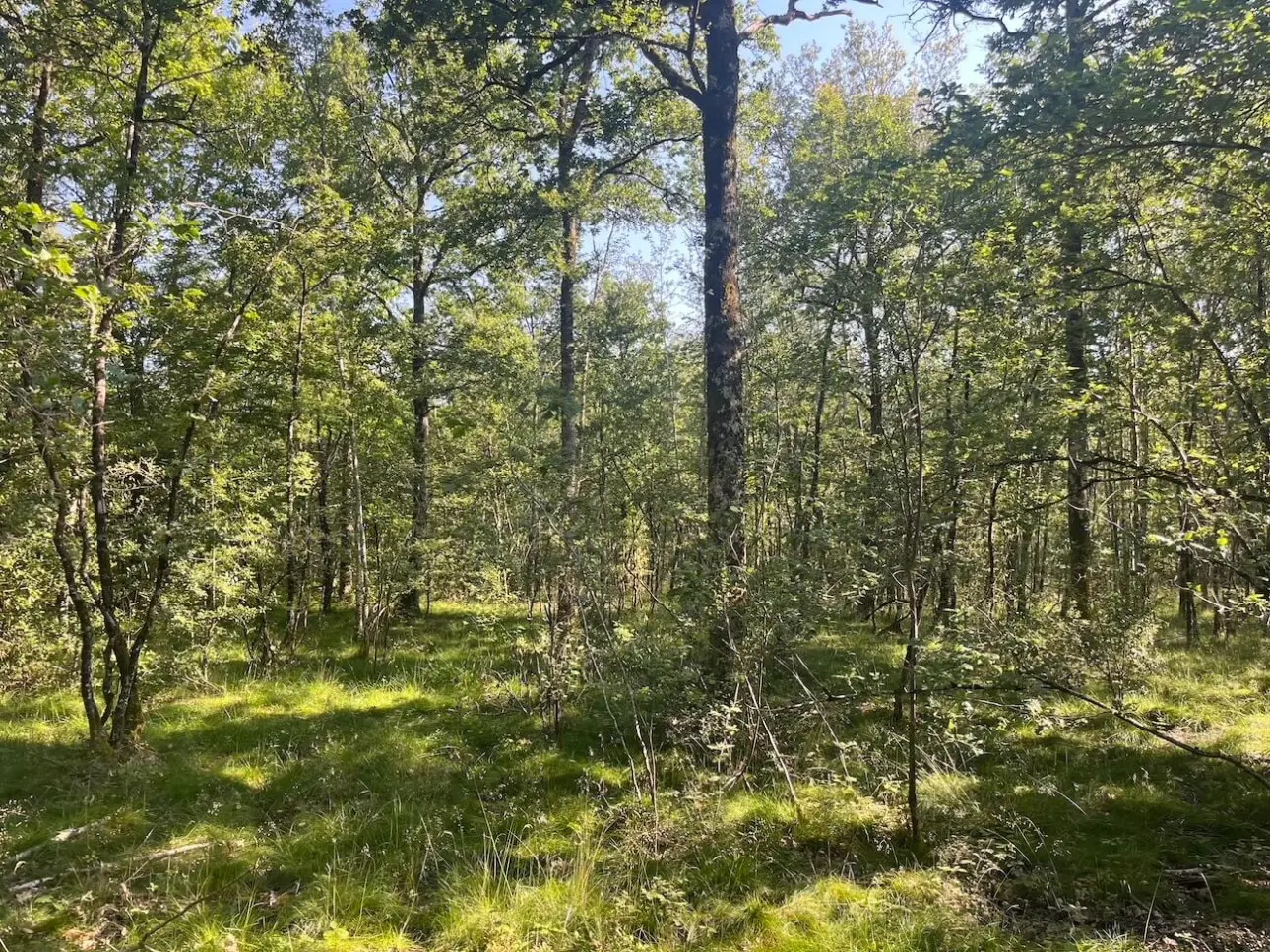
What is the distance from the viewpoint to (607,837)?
14.9ft

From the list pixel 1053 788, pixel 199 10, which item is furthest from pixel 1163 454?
pixel 199 10

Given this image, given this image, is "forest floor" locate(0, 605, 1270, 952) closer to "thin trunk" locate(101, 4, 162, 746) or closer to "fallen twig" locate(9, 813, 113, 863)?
"fallen twig" locate(9, 813, 113, 863)

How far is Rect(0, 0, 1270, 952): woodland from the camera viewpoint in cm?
375

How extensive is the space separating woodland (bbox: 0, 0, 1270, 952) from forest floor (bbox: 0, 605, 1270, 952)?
0.04m

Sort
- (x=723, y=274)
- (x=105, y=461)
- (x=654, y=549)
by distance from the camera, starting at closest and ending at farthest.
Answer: (x=105, y=461)
(x=723, y=274)
(x=654, y=549)

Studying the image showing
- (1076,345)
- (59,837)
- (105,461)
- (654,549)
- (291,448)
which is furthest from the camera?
(654,549)

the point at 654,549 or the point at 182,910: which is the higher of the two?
the point at 654,549

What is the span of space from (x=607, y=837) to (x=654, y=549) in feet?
16.4

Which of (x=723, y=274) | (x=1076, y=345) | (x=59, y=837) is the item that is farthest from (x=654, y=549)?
(x=59, y=837)

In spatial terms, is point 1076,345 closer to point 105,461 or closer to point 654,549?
point 654,549

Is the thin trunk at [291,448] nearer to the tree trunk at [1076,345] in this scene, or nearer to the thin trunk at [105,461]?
the thin trunk at [105,461]

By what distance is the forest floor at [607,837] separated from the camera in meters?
3.49

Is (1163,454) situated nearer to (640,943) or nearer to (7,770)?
(640,943)

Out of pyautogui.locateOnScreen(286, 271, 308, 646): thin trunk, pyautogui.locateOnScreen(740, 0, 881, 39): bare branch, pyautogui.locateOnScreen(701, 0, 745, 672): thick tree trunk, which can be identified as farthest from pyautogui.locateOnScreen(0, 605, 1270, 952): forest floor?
pyautogui.locateOnScreen(740, 0, 881, 39): bare branch
